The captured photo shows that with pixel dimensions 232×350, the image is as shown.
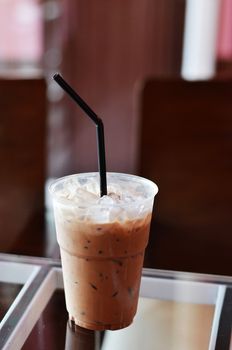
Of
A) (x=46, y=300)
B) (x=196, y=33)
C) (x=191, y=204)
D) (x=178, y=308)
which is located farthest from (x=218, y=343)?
(x=196, y=33)

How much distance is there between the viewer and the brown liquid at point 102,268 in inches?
28.8

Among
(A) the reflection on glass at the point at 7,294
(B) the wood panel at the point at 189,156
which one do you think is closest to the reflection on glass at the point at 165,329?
(A) the reflection on glass at the point at 7,294

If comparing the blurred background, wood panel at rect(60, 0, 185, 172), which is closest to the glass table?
the blurred background

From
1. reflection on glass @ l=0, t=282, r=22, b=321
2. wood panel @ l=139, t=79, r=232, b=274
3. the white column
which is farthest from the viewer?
the white column

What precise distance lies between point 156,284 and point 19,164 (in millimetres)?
888

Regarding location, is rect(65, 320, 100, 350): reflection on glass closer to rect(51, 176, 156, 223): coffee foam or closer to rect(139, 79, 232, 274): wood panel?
rect(51, 176, 156, 223): coffee foam

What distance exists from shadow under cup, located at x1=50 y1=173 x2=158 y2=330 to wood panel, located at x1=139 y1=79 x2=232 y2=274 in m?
0.83

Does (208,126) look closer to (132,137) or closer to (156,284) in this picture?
(156,284)

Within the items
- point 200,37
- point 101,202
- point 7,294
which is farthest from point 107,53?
point 101,202

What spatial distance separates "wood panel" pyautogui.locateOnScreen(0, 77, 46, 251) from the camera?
1727 millimetres

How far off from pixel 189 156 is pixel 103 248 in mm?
1010

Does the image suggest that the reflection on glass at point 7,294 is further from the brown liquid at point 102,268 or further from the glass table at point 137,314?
the brown liquid at point 102,268

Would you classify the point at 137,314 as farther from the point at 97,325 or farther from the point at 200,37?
the point at 200,37

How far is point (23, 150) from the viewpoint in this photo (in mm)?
1755
